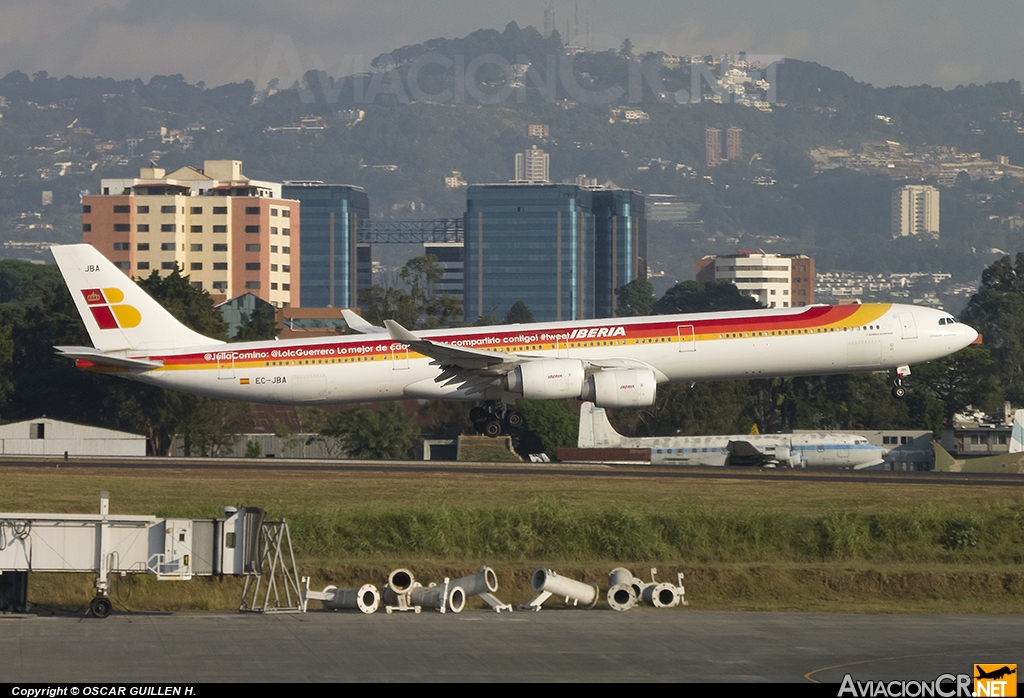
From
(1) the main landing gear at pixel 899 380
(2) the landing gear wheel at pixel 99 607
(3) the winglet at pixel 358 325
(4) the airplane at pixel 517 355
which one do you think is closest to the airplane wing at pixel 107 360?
(4) the airplane at pixel 517 355

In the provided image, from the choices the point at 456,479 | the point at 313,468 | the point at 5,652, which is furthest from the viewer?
the point at 313,468

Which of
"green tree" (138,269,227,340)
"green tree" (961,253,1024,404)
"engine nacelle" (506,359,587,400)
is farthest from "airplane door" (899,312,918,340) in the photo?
"green tree" (961,253,1024,404)

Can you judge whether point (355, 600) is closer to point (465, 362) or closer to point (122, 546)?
point (122, 546)

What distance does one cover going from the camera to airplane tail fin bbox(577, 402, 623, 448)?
88.1 m

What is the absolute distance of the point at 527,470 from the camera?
58.2 meters

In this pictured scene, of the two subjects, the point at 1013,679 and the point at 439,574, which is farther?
the point at 439,574

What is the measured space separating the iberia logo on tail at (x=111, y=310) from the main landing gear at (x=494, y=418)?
13.6m

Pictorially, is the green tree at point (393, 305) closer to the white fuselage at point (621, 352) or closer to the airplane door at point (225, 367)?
the white fuselage at point (621, 352)

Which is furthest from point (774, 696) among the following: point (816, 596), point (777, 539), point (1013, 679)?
point (777, 539)

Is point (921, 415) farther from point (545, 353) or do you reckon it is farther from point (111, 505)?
point (111, 505)

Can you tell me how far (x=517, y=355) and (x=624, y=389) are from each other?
4441 millimetres

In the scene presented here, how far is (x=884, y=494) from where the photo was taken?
1980 inches

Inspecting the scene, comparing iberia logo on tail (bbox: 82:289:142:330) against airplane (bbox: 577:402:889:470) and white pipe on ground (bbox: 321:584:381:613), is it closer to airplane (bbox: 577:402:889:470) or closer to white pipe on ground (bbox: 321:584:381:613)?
white pipe on ground (bbox: 321:584:381:613)

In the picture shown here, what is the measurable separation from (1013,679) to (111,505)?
103ft
